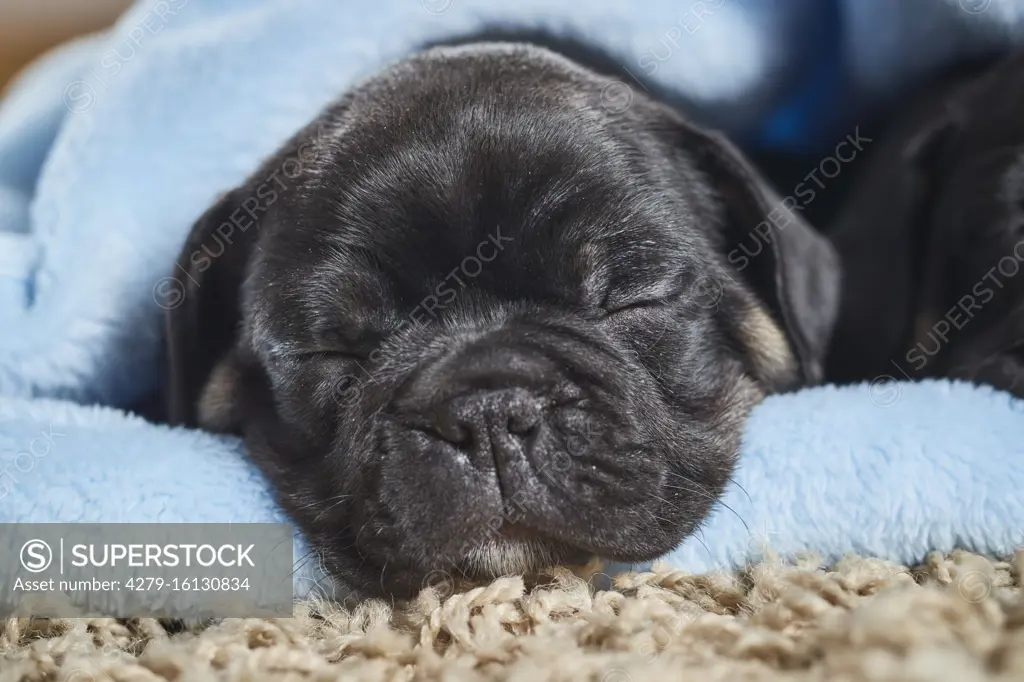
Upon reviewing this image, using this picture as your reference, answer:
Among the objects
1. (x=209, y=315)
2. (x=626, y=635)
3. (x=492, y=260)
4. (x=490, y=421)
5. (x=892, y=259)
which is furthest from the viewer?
(x=892, y=259)

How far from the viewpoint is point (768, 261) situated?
1643 millimetres

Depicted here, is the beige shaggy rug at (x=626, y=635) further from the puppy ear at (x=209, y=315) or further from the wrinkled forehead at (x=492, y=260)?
the puppy ear at (x=209, y=315)

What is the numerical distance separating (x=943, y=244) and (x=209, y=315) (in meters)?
1.54

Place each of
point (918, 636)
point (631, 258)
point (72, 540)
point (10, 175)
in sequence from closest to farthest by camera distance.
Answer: point (918, 636), point (72, 540), point (631, 258), point (10, 175)

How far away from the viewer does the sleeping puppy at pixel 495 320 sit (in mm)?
1169

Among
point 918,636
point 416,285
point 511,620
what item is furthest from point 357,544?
point 918,636

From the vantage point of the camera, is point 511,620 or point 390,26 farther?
point 390,26

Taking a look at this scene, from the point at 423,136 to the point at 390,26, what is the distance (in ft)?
2.24

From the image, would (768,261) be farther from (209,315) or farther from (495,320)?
(209,315)

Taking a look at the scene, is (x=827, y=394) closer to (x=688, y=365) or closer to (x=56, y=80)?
(x=688, y=365)

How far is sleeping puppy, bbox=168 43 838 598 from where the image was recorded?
1.17m

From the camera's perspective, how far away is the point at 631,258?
1368 millimetres

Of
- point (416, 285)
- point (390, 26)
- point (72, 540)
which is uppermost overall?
point (390, 26)

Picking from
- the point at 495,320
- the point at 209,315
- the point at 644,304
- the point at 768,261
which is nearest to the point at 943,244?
the point at 768,261
